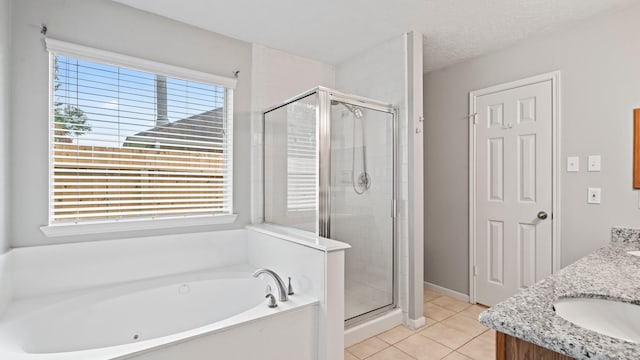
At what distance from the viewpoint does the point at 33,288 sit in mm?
1897

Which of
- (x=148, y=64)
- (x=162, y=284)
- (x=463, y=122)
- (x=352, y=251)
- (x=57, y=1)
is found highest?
(x=57, y=1)

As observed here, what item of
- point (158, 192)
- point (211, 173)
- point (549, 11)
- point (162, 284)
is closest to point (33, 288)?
point (162, 284)

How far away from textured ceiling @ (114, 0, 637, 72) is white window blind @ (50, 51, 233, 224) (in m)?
0.53

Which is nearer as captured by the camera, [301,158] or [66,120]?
[66,120]

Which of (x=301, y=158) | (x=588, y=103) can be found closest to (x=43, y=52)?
(x=301, y=158)

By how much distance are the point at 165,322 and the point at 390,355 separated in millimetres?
1532

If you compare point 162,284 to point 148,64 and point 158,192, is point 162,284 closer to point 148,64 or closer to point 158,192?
point 158,192

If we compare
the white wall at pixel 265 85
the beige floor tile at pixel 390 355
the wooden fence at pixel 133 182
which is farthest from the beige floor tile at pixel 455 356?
the wooden fence at pixel 133 182

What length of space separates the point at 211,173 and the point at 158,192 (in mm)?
436

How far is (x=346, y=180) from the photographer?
2373 mm

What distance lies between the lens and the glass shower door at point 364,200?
2.32 metres

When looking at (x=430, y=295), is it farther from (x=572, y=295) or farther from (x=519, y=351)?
(x=519, y=351)

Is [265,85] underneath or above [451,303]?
above

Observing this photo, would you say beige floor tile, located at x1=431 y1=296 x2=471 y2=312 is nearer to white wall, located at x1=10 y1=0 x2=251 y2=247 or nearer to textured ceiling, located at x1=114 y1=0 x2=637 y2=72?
textured ceiling, located at x1=114 y1=0 x2=637 y2=72
